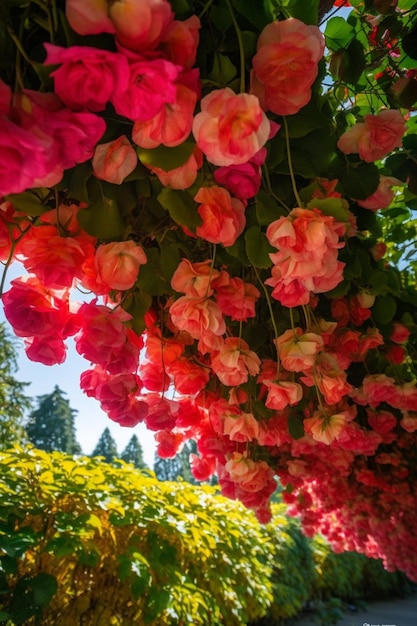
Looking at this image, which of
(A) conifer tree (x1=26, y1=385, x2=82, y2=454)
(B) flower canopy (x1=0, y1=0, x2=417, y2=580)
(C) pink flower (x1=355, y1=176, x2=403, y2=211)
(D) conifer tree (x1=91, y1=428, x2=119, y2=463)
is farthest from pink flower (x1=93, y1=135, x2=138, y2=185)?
(D) conifer tree (x1=91, y1=428, x2=119, y2=463)

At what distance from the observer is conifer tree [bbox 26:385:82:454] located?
102 feet

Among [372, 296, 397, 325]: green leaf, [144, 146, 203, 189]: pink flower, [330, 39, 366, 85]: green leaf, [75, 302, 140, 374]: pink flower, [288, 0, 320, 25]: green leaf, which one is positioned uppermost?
[330, 39, 366, 85]: green leaf

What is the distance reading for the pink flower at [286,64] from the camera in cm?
57

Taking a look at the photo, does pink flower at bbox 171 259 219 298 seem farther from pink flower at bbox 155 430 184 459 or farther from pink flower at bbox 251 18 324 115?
pink flower at bbox 155 430 184 459

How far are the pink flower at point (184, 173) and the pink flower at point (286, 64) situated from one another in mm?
122

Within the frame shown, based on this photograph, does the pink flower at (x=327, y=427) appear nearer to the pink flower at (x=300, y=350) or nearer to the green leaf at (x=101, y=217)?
the pink flower at (x=300, y=350)

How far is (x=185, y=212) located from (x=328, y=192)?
0.29 m

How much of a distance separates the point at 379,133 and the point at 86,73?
0.59 m

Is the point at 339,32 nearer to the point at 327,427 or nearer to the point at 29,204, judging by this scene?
the point at 29,204

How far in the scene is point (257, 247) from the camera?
0.84 meters

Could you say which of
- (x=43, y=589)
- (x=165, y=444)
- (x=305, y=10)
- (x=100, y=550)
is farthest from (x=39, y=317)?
(x=100, y=550)

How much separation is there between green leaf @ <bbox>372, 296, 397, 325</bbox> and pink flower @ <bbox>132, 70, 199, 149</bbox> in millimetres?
1038

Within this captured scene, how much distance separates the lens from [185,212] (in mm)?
765

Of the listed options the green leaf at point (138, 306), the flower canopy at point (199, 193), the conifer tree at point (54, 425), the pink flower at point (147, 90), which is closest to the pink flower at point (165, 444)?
the flower canopy at point (199, 193)
